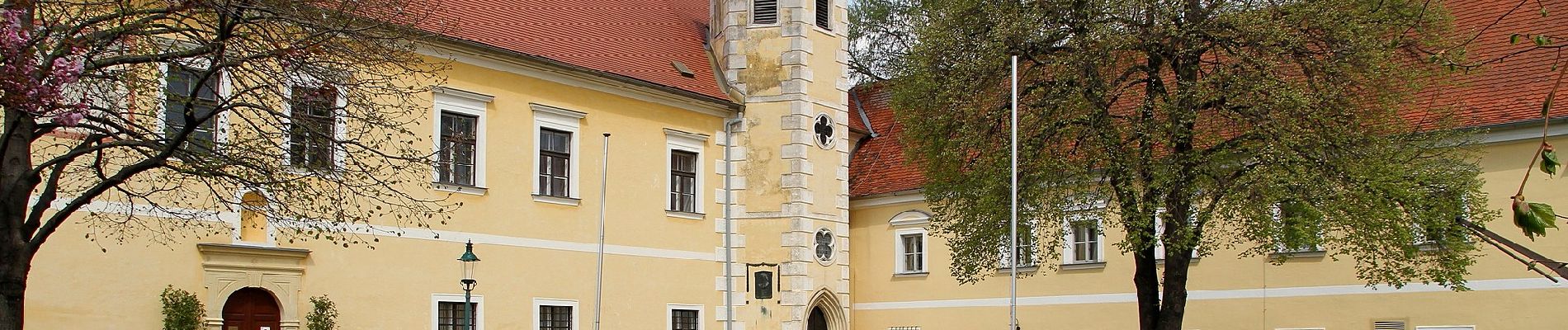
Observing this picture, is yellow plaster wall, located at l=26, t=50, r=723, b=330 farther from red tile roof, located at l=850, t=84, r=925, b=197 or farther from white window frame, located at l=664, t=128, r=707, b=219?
red tile roof, located at l=850, t=84, r=925, b=197

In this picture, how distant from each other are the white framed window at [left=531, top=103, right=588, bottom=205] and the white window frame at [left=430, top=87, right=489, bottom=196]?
0.96 meters

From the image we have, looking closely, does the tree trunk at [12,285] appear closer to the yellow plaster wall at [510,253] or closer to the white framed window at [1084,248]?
the yellow plaster wall at [510,253]

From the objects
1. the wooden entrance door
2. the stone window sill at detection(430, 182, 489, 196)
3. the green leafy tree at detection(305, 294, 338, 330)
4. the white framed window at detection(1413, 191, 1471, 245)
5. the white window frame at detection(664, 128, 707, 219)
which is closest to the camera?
the white framed window at detection(1413, 191, 1471, 245)

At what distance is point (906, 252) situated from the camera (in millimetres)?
26391

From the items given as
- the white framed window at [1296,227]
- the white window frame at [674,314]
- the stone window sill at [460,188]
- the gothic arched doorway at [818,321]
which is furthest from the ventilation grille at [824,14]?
the white framed window at [1296,227]

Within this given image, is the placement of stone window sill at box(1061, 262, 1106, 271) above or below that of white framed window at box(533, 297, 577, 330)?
above

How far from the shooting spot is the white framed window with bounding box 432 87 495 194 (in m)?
19.6

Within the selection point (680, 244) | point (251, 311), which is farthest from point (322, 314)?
point (680, 244)

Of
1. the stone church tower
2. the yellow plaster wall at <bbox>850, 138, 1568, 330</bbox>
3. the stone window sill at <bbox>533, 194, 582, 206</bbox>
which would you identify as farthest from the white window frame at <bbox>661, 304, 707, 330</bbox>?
the yellow plaster wall at <bbox>850, 138, 1568, 330</bbox>

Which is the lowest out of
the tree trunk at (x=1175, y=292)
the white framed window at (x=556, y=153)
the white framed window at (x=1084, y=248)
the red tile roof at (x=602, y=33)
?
the tree trunk at (x=1175, y=292)

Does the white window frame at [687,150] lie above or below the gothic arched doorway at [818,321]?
above

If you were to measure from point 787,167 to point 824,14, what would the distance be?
2958 millimetres

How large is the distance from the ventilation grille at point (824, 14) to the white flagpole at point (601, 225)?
4.80 m

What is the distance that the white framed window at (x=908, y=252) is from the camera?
85.9ft
